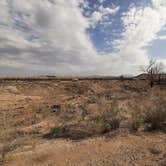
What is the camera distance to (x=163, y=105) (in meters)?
8.18

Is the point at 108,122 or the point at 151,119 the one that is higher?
the point at 151,119

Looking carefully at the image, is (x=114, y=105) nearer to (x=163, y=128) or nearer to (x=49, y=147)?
(x=163, y=128)

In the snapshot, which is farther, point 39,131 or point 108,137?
point 39,131

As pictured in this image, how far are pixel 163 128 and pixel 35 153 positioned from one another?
171 inches

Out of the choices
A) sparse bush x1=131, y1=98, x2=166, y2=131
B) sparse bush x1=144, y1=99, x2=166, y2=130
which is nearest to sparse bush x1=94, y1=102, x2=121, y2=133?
sparse bush x1=131, y1=98, x2=166, y2=131

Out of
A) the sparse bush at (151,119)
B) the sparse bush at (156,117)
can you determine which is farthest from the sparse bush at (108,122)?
the sparse bush at (156,117)

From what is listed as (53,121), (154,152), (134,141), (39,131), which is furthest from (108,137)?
(53,121)

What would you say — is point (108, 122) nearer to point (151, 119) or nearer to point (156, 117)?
point (151, 119)

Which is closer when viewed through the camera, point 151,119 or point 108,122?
point 151,119

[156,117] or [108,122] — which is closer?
[156,117]

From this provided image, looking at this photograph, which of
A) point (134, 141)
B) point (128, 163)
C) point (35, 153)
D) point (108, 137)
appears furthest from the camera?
point (108, 137)

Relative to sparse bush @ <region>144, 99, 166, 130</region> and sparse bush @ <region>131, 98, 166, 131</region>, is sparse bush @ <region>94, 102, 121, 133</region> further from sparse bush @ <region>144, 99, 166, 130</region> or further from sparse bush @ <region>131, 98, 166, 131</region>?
sparse bush @ <region>144, 99, 166, 130</region>

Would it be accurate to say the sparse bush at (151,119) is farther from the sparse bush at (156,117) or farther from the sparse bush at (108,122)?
the sparse bush at (108,122)

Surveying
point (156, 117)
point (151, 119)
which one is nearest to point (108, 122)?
point (151, 119)
